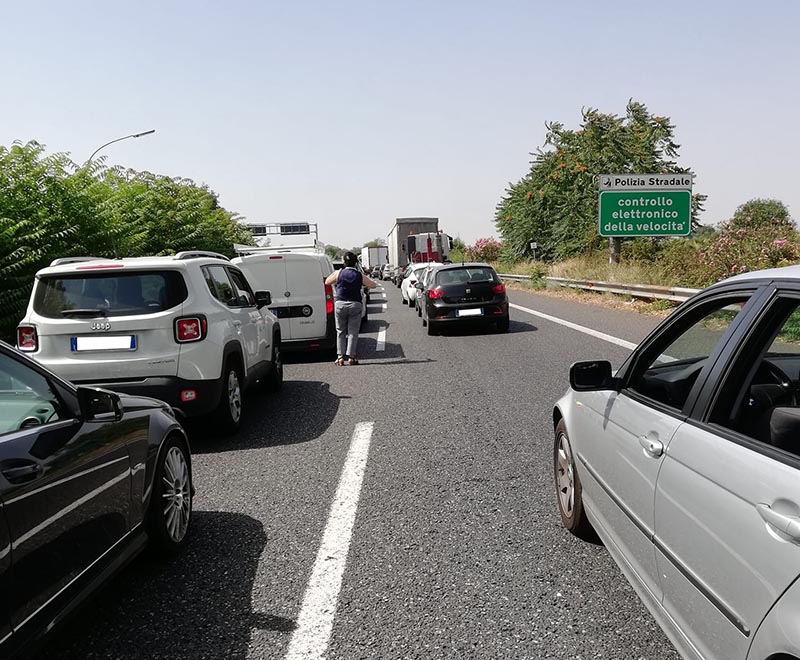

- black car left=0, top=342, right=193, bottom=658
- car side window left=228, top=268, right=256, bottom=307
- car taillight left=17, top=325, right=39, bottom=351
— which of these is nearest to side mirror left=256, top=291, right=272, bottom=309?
car side window left=228, top=268, right=256, bottom=307

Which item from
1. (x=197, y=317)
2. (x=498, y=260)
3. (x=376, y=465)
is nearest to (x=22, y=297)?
(x=197, y=317)

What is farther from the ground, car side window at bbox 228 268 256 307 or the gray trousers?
car side window at bbox 228 268 256 307

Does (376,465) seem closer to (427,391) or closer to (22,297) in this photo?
(427,391)

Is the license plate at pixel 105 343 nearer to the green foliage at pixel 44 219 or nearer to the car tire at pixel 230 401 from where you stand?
the car tire at pixel 230 401

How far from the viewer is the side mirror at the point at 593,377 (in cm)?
314

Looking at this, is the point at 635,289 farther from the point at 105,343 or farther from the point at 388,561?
the point at 388,561

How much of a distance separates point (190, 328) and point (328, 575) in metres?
3.32

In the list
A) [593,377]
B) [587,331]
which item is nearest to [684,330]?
[593,377]

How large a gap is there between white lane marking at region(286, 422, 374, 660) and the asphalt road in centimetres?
3

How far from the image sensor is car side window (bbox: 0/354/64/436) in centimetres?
280

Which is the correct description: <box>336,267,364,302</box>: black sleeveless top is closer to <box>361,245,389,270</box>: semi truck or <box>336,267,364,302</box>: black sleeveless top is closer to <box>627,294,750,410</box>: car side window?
<box>627,294,750,410</box>: car side window

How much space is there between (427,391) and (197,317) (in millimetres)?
3252

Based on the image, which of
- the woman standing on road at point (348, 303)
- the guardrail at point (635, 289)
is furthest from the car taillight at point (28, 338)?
the guardrail at point (635, 289)

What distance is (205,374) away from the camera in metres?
6.28
